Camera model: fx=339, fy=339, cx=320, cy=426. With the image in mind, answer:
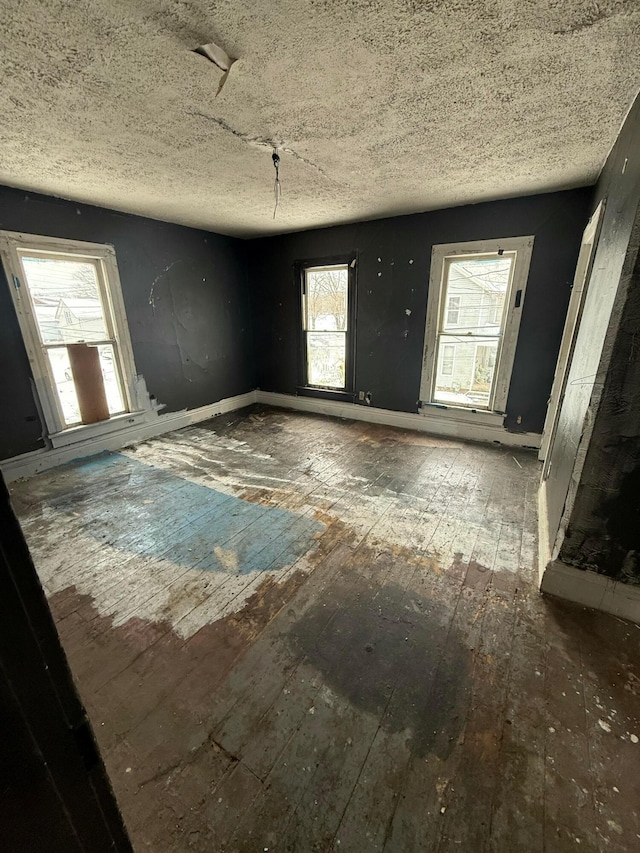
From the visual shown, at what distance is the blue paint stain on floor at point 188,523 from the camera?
6.59 ft

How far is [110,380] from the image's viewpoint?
363cm

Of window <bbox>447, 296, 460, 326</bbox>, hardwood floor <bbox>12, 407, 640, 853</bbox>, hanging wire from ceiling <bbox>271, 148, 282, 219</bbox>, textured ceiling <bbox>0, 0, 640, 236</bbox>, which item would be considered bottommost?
hardwood floor <bbox>12, 407, 640, 853</bbox>

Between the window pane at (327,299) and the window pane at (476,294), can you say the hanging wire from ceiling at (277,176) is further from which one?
the window pane at (476,294)

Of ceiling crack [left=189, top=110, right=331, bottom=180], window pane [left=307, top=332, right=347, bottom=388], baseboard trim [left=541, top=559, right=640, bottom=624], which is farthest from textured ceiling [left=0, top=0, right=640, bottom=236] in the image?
baseboard trim [left=541, top=559, right=640, bottom=624]

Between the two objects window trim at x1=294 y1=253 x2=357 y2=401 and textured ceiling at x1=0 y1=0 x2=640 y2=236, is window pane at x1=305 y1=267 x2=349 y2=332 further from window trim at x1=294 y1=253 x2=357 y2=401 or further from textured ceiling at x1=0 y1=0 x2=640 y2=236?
textured ceiling at x1=0 y1=0 x2=640 y2=236

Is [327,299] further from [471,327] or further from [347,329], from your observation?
[471,327]

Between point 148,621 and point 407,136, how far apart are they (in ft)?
9.55

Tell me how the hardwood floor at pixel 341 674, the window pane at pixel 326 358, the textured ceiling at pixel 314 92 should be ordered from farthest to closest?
the window pane at pixel 326 358 < the textured ceiling at pixel 314 92 < the hardwood floor at pixel 341 674

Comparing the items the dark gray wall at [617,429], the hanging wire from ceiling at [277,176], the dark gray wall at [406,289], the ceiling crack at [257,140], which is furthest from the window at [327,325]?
the dark gray wall at [617,429]

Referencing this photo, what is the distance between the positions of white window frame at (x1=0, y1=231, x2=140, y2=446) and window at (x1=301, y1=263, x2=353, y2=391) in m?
2.19

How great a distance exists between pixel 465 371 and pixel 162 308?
350 cm

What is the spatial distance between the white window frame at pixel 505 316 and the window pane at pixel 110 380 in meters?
3.39

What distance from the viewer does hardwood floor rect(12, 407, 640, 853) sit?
3.21 ft

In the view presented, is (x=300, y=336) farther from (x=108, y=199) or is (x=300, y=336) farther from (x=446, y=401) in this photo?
(x=108, y=199)
